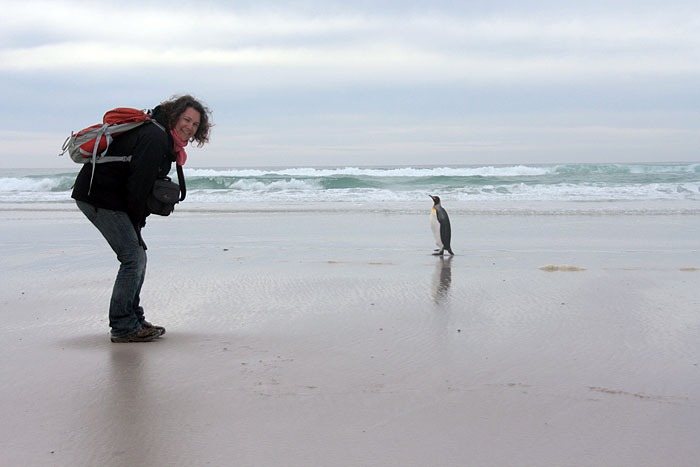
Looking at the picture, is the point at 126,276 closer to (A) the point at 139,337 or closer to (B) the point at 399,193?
(A) the point at 139,337

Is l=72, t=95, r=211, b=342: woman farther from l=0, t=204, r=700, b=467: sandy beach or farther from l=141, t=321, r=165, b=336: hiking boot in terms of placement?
l=0, t=204, r=700, b=467: sandy beach

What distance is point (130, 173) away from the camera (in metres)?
3.12

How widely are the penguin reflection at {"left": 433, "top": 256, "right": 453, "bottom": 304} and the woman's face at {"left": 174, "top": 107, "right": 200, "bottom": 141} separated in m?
2.07

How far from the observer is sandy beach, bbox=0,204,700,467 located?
2059 mm

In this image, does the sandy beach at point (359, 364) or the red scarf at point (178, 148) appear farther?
the red scarf at point (178, 148)

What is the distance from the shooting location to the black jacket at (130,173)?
10.1ft

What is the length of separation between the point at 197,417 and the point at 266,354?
2.66 feet

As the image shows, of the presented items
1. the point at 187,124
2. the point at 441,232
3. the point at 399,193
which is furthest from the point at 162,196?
the point at 399,193

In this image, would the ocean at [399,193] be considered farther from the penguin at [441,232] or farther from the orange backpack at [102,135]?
the orange backpack at [102,135]

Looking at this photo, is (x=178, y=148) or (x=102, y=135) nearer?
(x=102, y=135)

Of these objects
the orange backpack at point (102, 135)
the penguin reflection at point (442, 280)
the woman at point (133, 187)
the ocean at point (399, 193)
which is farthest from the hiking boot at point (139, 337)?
the ocean at point (399, 193)

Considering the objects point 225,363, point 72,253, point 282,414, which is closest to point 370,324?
point 225,363

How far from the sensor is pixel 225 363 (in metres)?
2.91

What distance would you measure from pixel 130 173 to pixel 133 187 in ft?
0.25
